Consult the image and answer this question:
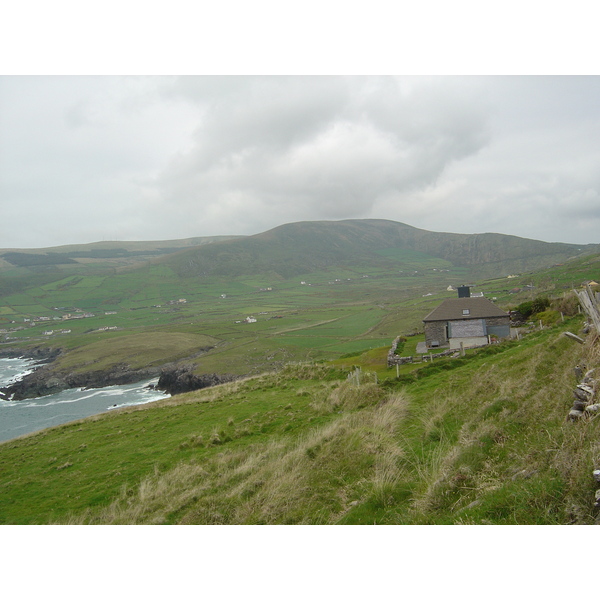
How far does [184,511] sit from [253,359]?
2304 inches

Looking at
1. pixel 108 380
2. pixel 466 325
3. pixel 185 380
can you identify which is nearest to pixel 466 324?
pixel 466 325

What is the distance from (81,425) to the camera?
26109 millimetres

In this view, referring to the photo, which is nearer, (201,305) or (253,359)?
(253,359)

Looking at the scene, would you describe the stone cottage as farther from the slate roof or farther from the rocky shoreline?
the rocky shoreline

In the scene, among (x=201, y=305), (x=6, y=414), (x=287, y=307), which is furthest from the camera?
(x=201, y=305)

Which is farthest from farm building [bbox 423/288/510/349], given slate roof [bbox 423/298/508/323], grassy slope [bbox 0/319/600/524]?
grassy slope [bbox 0/319/600/524]

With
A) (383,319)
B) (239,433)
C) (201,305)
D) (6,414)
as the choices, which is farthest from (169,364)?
(201,305)

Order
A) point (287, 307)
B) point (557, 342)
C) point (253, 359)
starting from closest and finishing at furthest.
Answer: point (557, 342) → point (253, 359) → point (287, 307)

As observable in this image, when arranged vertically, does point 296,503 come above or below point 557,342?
below

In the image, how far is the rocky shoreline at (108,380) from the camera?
60.0 metres

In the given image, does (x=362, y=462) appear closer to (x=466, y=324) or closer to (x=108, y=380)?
(x=466, y=324)

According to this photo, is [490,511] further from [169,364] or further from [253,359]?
[169,364]

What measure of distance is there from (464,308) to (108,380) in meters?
64.7

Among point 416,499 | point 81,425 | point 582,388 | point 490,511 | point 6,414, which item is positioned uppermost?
point 582,388
